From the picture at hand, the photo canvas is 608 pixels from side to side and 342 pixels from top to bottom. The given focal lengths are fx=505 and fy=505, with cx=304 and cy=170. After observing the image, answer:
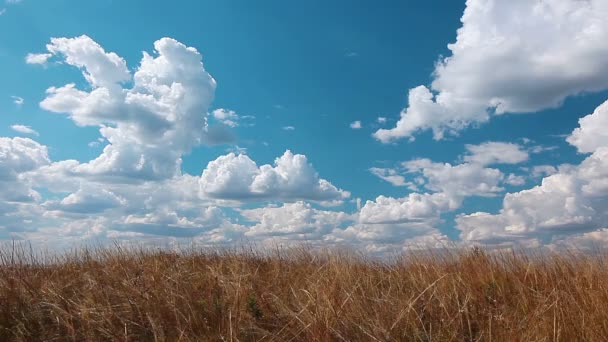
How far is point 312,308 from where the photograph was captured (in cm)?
730

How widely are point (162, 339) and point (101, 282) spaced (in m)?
3.64

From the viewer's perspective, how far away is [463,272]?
950 centimetres

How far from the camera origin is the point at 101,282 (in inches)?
366

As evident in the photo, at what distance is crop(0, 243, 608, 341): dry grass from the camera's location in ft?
20.8

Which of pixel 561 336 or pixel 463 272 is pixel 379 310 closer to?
pixel 561 336

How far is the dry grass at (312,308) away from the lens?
20.8 feet

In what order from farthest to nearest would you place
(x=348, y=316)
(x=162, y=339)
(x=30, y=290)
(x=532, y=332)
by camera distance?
(x=30, y=290) → (x=348, y=316) → (x=162, y=339) → (x=532, y=332)

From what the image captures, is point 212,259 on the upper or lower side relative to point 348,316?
upper

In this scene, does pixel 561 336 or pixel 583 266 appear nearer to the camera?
pixel 561 336

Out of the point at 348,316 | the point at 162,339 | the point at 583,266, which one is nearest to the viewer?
the point at 162,339

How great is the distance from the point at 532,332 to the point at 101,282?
7.24m

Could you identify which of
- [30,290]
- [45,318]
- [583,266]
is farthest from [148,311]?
[583,266]

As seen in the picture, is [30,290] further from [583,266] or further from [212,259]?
[583,266]

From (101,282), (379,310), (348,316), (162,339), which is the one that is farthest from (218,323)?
(101,282)
